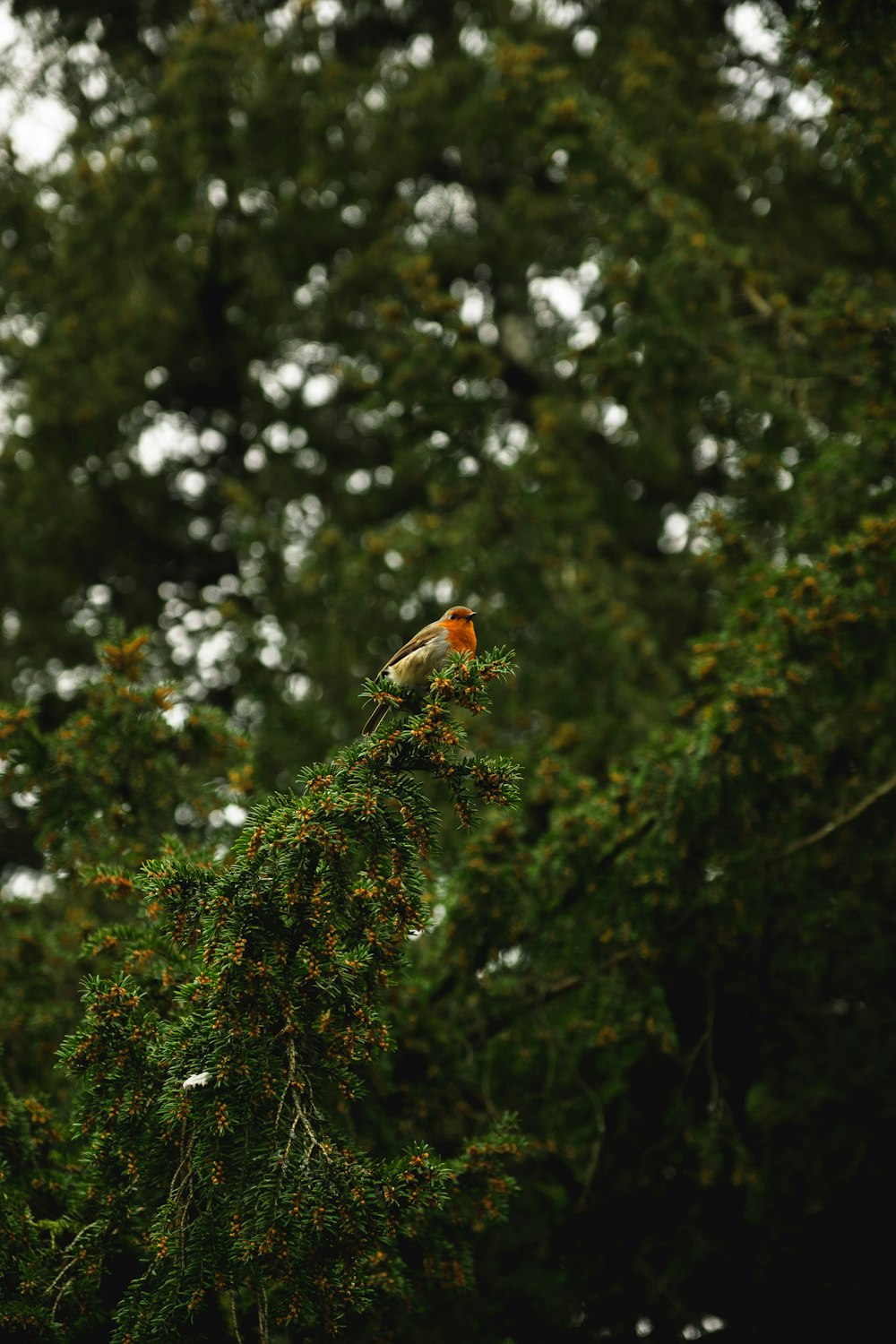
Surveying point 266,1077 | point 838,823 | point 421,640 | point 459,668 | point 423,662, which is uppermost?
point 421,640

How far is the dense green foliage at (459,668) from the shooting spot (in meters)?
2.66

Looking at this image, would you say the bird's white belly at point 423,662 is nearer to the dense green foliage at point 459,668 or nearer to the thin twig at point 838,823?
the dense green foliage at point 459,668

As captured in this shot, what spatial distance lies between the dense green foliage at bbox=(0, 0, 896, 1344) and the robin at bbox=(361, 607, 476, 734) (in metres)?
0.59

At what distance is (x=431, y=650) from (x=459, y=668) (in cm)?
65

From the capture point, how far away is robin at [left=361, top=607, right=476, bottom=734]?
3.45m

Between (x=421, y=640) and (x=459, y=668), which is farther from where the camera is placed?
(x=421, y=640)

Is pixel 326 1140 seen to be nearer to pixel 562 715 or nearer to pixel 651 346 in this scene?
pixel 562 715

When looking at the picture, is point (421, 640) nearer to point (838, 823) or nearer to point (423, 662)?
point (423, 662)

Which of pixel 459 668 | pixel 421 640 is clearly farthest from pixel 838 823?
pixel 459 668

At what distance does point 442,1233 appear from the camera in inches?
124

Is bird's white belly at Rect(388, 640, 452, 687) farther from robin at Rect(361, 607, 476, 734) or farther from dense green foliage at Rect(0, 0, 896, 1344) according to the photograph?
dense green foliage at Rect(0, 0, 896, 1344)

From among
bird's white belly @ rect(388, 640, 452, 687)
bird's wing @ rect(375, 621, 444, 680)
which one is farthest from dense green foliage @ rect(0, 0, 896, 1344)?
bird's wing @ rect(375, 621, 444, 680)

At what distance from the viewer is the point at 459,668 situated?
280 centimetres

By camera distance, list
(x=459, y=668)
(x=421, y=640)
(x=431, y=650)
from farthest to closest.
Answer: (x=421, y=640) < (x=431, y=650) < (x=459, y=668)
